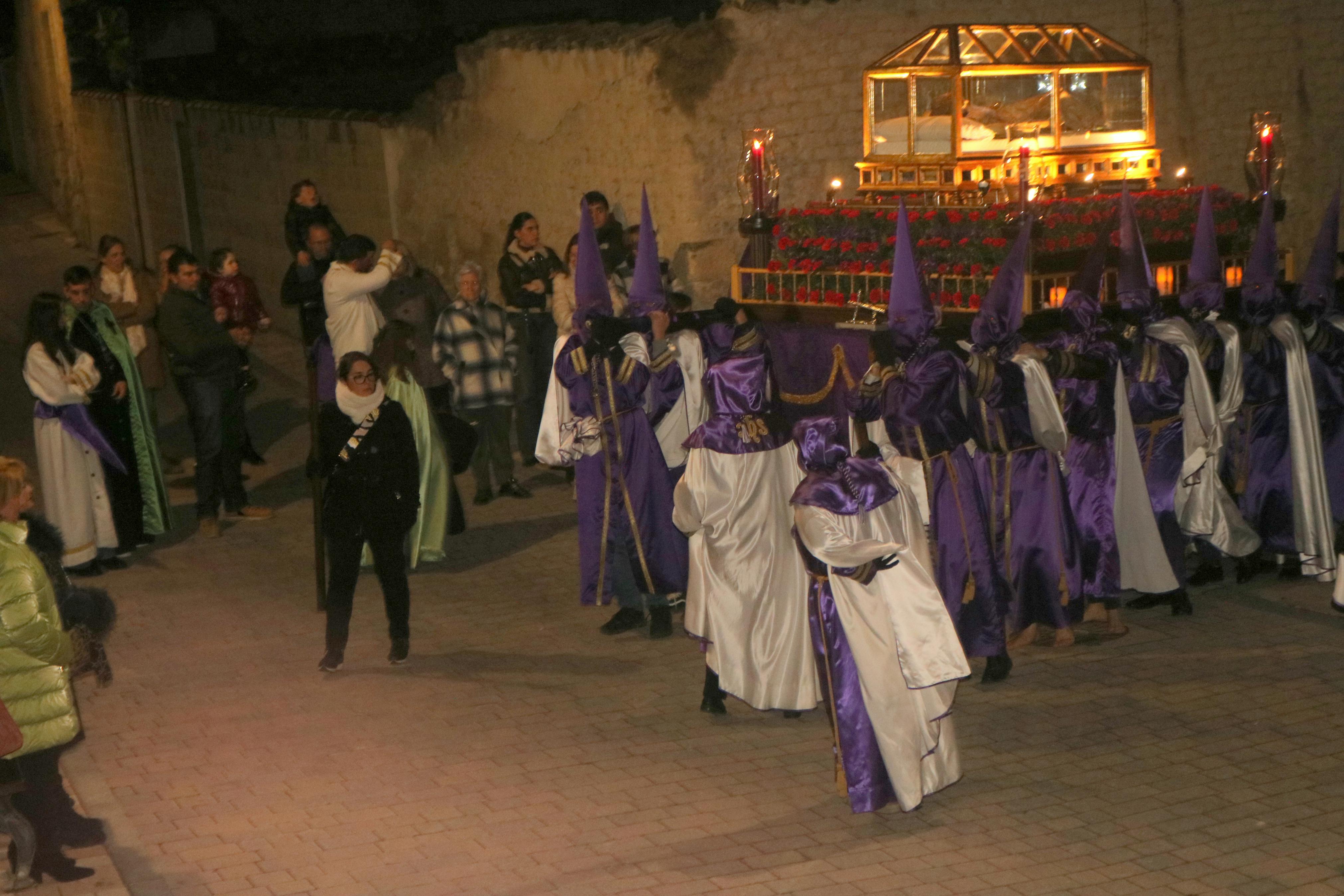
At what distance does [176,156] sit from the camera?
68.0 ft

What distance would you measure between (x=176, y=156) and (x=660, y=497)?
1359 cm

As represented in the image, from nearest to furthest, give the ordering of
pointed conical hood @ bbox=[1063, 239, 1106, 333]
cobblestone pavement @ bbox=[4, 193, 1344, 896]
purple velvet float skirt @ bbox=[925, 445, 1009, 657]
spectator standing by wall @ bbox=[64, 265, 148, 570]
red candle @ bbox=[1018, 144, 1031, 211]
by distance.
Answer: cobblestone pavement @ bbox=[4, 193, 1344, 896]
purple velvet float skirt @ bbox=[925, 445, 1009, 657]
pointed conical hood @ bbox=[1063, 239, 1106, 333]
red candle @ bbox=[1018, 144, 1031, 211]
spectator standing by wall @ bbox=[64, 265, 148, 570]

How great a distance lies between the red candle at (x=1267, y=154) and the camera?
11.9 metres

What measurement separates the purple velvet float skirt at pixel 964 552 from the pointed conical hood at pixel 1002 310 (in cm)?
56

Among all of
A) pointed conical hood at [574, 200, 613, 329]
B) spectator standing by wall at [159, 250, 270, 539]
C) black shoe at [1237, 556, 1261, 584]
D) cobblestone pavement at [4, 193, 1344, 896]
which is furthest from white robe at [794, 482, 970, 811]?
spectator standing by wall at [159, 250, 270, 539]

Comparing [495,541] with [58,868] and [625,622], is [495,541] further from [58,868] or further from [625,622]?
[58,868]

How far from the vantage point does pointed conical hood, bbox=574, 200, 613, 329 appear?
907cm

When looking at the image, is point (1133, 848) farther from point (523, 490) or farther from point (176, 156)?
point (176, 156)

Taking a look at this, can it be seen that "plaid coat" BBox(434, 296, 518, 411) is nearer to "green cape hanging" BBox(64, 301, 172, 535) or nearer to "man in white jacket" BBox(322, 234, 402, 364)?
"man in white jacket" BBox(322, 234, 402, 364)

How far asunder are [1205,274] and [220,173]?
44.1 ft

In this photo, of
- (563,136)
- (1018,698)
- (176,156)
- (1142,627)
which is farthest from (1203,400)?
(176,156)

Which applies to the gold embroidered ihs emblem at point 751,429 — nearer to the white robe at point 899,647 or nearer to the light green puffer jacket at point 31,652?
the white robe at point 899,647

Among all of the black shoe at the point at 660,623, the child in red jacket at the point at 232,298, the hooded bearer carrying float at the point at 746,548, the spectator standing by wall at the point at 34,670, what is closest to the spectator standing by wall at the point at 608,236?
the child in red jacket at the point at 232,298

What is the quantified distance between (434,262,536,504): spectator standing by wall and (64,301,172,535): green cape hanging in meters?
2.03
